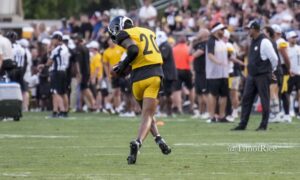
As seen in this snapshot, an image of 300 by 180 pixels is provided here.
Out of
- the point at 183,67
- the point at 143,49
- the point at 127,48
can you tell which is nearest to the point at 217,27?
the point at 183,67

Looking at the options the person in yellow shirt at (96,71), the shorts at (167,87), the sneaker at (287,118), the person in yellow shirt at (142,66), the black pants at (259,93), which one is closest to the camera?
the person in yellow shirt at (142,66)

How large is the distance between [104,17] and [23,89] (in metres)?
7.39

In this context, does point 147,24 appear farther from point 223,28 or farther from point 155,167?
point 155,167

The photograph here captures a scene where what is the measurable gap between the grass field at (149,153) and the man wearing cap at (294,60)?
3.62 metres

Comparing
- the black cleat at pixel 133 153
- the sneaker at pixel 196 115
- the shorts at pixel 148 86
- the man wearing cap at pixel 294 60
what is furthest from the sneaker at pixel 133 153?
the sneaker at pixel 196 115

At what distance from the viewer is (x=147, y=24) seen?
34.8 meters

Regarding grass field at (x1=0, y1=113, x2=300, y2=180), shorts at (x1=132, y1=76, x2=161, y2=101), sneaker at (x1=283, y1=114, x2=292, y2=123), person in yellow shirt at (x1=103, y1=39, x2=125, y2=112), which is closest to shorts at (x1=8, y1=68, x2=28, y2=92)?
person in yellow shirt at (x1=103, y1=39, x2=125, y2=112)

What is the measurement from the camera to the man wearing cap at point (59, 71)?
27359 millimetres

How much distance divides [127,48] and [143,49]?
323 millimetres

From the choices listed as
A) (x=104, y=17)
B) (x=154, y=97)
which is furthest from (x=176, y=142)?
(x=104, y=17)

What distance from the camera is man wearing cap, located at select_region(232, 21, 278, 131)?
21.3 m

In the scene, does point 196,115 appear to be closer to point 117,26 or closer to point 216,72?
point 216,72

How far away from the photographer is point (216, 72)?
970 inches

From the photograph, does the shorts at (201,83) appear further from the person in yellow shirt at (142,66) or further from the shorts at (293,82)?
the person in yellow shirt at (142,66)
